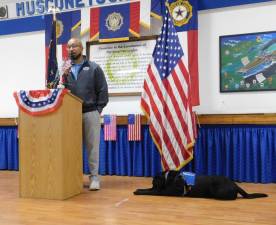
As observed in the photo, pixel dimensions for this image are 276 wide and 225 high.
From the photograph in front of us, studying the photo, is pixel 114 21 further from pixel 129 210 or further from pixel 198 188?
pixel 129 210

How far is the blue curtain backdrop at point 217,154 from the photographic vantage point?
4004mm

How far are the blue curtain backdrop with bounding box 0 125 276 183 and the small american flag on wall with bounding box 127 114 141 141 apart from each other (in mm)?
75

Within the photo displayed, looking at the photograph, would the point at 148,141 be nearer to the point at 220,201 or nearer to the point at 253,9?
the point at 220,201

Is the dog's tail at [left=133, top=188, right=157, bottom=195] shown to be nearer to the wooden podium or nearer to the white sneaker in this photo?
the white sneaker

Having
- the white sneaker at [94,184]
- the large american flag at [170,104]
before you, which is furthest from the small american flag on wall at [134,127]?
the white sneaker at [94,184]

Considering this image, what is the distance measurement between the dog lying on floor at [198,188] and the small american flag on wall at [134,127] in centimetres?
112

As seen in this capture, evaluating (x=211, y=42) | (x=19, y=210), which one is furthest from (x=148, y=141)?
(x=19, y=210)

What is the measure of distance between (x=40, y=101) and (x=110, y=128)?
153cm

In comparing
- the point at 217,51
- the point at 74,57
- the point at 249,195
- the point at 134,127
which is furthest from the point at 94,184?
the point at 217,51

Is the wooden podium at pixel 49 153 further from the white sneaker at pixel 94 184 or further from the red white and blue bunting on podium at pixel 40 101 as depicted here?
the white sneaker at pixel 94 184

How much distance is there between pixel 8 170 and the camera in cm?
522

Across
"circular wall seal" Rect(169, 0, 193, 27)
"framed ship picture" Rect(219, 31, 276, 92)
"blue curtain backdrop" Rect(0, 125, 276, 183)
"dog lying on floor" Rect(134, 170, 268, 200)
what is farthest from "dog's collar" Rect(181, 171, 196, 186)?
"circular wall seal" Rect(169, 0, 193, 27)

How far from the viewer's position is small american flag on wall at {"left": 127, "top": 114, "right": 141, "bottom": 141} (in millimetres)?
4492

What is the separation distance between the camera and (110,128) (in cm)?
463
